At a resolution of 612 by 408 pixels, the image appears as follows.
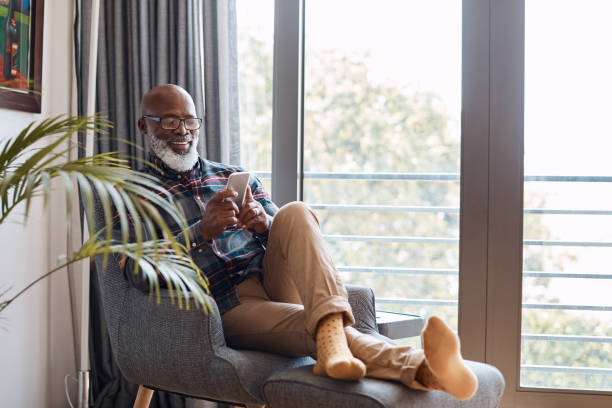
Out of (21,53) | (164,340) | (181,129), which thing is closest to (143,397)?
(164,340)

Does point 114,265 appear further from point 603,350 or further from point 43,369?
point 603,350

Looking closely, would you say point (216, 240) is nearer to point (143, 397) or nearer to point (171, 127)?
point (171, 127)

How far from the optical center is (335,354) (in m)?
1.61

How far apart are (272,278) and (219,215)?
0.35 metres

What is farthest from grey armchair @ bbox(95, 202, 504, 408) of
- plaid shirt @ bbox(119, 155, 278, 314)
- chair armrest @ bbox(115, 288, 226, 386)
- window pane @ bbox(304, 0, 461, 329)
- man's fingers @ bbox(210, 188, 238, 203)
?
window pane @ bbox(304, 0, 461, 329)

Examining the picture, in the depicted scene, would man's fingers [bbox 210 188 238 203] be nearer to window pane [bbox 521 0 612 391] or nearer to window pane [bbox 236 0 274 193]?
window pane [bbox 236 0 274 193]

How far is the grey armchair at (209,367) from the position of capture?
1568mm

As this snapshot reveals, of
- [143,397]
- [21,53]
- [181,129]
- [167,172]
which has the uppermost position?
[21,53]

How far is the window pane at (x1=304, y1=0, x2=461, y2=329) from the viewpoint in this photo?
275 centimetres

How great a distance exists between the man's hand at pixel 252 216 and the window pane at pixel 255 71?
28.0 inches

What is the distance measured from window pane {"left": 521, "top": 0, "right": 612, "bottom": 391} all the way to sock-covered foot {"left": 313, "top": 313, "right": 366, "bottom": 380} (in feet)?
4.29

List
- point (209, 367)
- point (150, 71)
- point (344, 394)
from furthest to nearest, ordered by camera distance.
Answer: point (150, 71) < point (209, 367) < point (344, 394)

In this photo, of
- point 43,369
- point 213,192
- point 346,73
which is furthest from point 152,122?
point 43,369

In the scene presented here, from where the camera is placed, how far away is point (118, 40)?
2.78 meters
